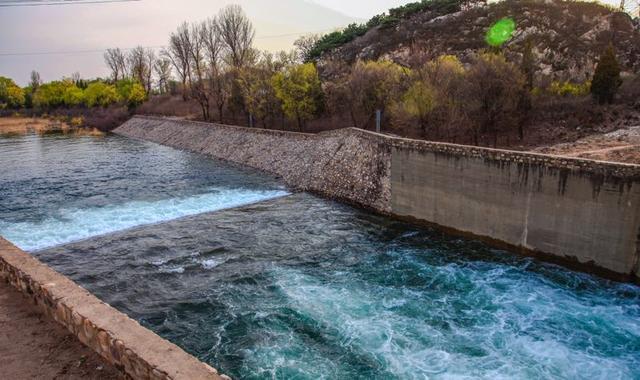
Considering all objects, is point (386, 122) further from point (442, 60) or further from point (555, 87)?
point (555, 87)

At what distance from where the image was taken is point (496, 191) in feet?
66.9

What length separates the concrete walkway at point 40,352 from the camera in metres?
7.52

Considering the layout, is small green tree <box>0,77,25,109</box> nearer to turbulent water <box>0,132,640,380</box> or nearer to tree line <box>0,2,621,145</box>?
tree line <box>0,2,621,145</box>

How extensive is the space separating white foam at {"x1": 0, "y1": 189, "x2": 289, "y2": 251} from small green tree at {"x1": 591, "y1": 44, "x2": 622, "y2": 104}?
75.9ft

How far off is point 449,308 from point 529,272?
4919mm

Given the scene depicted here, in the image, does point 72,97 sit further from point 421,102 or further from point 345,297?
point 345,297

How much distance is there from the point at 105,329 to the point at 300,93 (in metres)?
37.6

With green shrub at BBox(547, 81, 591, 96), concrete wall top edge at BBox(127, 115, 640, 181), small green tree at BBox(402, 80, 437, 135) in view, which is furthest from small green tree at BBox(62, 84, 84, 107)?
green shrub at BBox(547, 81, 591, 96)

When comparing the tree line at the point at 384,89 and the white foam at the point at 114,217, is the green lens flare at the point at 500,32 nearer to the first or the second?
the tree line at the point at 384,89

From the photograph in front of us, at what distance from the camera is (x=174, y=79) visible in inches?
4181

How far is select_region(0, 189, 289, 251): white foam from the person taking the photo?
21.9m

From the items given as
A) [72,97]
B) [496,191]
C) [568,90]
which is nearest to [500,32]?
[568,90]

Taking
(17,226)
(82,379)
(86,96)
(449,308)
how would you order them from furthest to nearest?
(86,96) < (17,226) < (449,308) < (82,379)

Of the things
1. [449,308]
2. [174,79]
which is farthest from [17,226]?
[174,79]
